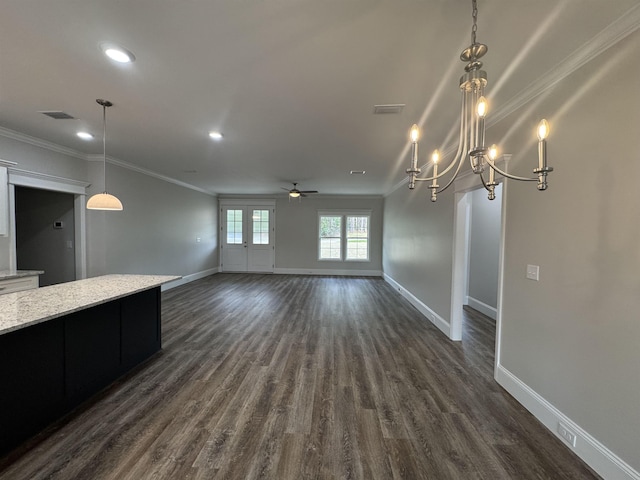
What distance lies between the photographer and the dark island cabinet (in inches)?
71.4

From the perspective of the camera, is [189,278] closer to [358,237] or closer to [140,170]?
[140,170]

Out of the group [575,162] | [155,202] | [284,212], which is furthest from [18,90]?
[284,212]

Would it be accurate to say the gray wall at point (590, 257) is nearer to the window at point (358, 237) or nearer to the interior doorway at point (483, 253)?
the interior doorway at point (483, 253)

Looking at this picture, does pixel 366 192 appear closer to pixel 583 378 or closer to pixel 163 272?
pixel 163 272

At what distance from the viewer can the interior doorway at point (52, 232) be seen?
Answer: 4676 mm

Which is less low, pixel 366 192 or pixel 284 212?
pixel 366 192

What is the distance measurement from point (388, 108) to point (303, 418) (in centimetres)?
291

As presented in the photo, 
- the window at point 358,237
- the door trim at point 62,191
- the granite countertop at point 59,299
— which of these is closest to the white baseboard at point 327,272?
the window at point 358,237

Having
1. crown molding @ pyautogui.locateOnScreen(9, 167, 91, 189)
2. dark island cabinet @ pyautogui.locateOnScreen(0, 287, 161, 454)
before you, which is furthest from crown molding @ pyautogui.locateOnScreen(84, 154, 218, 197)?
dark island cabinet @ pyautogui.locateOnScreen(0, 287, 161, 454)

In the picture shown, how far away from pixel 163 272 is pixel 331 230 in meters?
5.03

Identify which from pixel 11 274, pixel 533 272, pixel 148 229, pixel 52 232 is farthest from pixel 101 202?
pixel 533 272

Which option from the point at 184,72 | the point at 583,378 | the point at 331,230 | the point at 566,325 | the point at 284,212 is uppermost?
the point at 184,72

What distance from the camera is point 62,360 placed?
2150mm

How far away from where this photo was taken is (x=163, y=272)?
6367 millimetres
